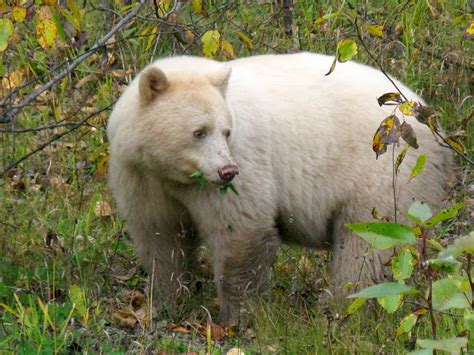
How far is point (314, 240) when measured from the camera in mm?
5355

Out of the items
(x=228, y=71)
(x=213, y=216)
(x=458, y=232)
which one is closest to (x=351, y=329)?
(x=213, y=216)

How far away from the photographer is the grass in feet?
14.0

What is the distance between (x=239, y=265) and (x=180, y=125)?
789 mm

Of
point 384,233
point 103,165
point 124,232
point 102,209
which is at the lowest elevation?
point 124,232

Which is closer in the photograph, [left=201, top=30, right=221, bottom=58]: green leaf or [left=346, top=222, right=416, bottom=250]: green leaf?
[left=346, top=222, right=416, bottom=250]: green leaf

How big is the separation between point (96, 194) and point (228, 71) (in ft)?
5.38

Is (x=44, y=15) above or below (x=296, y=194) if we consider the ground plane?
above

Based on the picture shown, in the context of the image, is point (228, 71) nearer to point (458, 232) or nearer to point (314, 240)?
point (314, 240)

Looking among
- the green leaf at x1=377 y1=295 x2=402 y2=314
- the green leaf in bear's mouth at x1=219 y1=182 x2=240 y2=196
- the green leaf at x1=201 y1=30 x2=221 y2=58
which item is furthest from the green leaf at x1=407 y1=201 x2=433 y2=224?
the green leaf at x1=201 y1=30 x2=221 y2=58

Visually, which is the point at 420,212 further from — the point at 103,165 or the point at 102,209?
the point at 102,209

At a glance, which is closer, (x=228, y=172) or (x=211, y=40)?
(x=228, y=172)

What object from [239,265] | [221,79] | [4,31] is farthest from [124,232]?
[4,31]

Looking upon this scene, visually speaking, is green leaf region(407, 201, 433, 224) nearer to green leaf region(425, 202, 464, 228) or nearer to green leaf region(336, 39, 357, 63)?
green leaf region(425, 202, 464, 228)

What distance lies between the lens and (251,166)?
15.9 feet
